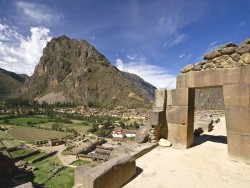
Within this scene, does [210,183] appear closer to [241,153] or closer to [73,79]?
[241,153]

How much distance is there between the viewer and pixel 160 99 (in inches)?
342

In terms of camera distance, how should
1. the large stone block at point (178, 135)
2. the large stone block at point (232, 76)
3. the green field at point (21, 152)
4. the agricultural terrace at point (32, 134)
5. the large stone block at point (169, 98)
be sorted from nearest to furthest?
1. the large stone block at point (232, 76)
2. the large stone block at point (178, 135)
3. the large stone block at point (169, 98)
4. the green field at point (21, 152)
5. the agricultural terrace at point (32, 134)

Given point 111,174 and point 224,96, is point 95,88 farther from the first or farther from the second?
point 111,174

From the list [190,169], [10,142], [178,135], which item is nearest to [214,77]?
[178,135]

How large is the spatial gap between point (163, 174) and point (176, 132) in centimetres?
291

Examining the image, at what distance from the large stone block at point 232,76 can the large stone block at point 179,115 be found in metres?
1.80

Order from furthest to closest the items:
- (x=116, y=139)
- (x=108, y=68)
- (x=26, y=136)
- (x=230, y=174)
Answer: (x=108, y=68), (x=26, y=136), (x=116, y=139), (x=230, y=174)

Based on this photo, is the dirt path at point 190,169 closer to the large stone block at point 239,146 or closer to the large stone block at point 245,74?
the large stone block at point 239,146

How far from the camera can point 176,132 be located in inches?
322

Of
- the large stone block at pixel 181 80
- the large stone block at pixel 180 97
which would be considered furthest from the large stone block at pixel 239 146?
the large stone block at pixel 181 80

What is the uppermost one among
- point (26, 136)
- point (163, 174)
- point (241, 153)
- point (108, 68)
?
point (108, 68)

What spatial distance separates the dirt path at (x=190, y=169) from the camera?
16.4 ft

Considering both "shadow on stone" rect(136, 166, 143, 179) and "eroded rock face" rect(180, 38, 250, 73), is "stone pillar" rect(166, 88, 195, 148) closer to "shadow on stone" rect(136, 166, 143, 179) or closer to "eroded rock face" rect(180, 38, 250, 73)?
"eroded rock face" rect(180, 38, 250, 73)

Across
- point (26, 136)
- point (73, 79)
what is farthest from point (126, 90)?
point (26, 136)
